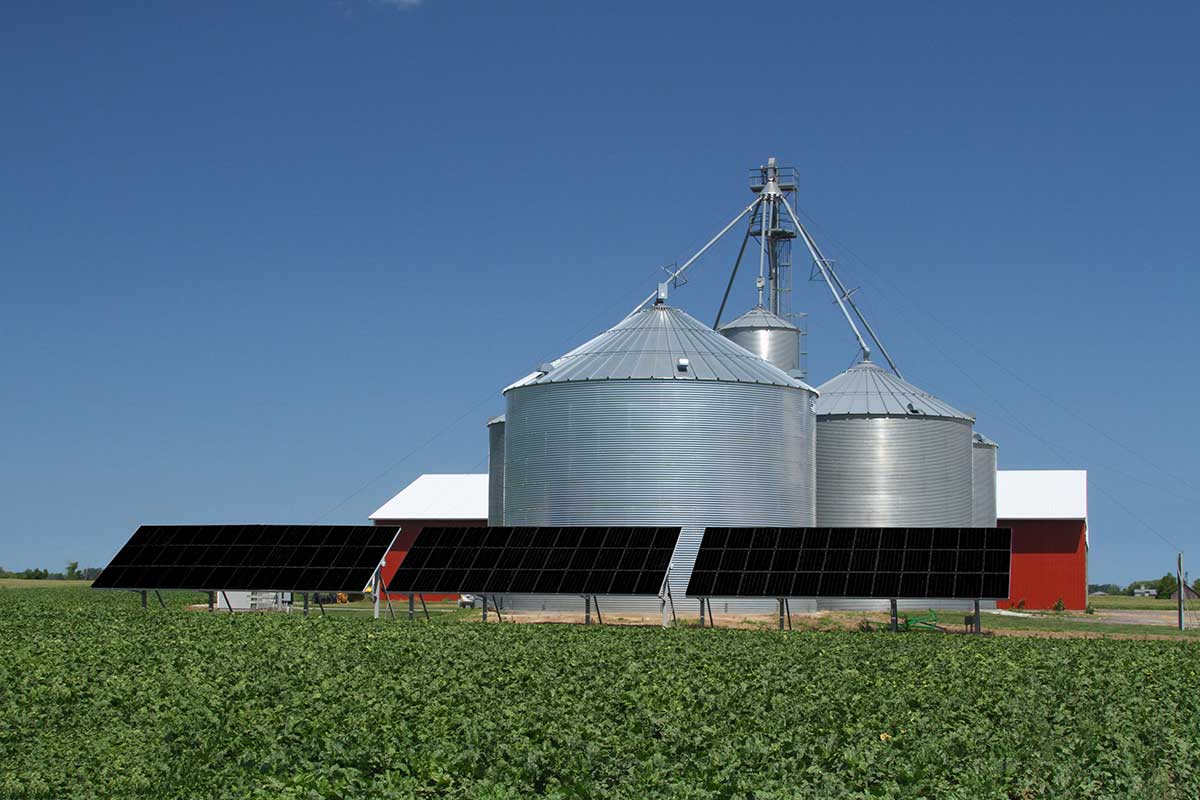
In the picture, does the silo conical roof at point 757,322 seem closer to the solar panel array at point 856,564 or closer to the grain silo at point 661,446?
the grain silo at point 661,446

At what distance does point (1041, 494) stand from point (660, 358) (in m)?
33.9

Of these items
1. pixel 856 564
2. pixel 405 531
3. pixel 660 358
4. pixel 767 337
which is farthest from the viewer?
pixel 405 531

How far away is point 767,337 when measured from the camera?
239ft

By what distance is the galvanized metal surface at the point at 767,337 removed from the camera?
72.8 meters

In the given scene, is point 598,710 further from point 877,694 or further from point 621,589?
point 621,589

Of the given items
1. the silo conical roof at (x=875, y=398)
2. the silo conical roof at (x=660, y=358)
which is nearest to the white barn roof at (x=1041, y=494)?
the silo conical roof at (x=875, y=398)

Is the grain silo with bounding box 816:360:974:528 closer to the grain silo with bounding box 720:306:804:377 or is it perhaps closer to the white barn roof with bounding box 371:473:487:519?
the grain silo with bounding box 720:306:804:377

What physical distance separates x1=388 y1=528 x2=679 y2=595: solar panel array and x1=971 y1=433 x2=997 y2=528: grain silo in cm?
2957

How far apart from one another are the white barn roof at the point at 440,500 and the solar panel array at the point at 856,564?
34.4 meters

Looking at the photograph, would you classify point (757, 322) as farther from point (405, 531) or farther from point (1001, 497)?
point (405, 531)

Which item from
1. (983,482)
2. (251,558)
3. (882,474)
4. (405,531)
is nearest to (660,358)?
(882,474)

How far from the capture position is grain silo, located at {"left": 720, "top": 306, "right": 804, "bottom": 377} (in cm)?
7281

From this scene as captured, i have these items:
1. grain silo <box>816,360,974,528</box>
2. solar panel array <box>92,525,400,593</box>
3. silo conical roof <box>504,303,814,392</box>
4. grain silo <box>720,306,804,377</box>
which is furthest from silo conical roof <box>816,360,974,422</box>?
solar panel array <box>92,525,400,593</box>

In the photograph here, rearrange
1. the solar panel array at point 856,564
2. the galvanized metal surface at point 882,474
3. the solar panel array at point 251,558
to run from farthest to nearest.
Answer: the galvanized metal surface at point 882,474
the solar panel array at point 251,558
the solar panel array at point 856,564
